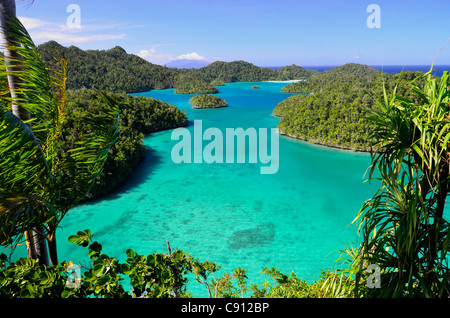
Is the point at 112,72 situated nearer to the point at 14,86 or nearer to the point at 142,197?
the point at 142,197

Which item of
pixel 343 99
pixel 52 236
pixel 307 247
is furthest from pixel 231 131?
pixel 52 236

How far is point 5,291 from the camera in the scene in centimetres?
234

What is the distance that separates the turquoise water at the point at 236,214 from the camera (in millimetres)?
12031

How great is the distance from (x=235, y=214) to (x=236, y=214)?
0.05m

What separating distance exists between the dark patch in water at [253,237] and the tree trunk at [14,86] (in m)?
9.95

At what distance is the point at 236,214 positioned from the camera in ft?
49.9

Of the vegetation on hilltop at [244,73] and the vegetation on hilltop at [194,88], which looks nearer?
the vegetation on hilltop at [194,88]

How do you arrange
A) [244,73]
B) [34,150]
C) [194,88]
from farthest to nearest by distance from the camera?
[244,73]
[194,88]
[34,150]

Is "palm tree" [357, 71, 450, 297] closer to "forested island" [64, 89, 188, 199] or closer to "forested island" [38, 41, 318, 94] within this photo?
"forested island" [64, 89, 188, 199]

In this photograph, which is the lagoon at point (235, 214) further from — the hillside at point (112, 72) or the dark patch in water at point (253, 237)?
the hillside at point (112, 72)

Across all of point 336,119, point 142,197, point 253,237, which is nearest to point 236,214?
point 253,237

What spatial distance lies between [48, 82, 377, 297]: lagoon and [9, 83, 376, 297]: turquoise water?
0.14ft

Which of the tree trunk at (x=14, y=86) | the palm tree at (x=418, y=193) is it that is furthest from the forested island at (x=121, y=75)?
the palm tree at (x=418, y=193)
